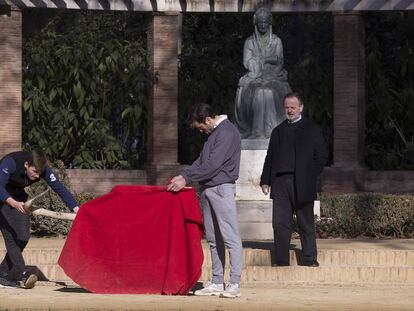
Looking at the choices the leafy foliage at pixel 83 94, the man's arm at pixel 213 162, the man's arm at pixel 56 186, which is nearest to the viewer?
the man's arm at pixel 213 162

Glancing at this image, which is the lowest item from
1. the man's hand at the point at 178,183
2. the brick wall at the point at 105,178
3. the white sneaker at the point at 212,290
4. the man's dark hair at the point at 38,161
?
the white sneaker at the point at 212,290

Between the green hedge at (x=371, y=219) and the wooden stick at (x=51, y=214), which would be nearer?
the wooden stick at (x=51, y=214)

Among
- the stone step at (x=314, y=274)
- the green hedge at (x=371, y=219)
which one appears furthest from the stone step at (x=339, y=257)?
the green hedge at (x=371, y=219)

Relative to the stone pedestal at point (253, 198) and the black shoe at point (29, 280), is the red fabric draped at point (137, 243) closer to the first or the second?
the black shoe at point (29, 280)

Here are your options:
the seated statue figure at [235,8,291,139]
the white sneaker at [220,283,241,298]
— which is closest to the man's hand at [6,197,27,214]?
the white sneaker at [220,283,241,298]

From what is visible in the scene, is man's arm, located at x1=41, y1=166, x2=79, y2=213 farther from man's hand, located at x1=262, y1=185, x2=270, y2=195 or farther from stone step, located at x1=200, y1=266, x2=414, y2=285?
man's hand, located at x1=262, y1=185, x2=270, y2=195

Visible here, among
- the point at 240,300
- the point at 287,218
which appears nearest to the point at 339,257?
the point at 287,218

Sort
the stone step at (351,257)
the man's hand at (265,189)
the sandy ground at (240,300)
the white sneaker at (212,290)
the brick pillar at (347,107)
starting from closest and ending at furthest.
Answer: the sandy ground at (240,300) → the white sneaker at (212,290) → the man's hand at (265,189) → the stone step at (351,257) → the brick pillar at (347,107)

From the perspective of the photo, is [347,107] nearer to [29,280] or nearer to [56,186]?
[56,186]

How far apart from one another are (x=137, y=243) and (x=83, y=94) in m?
14.2

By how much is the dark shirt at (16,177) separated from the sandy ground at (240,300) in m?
0.89

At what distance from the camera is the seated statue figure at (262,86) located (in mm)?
20188

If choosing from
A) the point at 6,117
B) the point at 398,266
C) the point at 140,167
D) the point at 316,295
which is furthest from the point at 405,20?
the point at 316,295

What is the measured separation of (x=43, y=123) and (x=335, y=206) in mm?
9570
